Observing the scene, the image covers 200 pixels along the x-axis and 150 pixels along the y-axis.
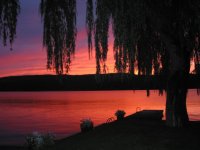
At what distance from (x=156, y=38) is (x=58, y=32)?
6.64 meters

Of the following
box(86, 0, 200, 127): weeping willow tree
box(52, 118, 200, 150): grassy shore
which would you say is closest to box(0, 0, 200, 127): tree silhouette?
box(86, 0, 200, 127): weeping willow tree

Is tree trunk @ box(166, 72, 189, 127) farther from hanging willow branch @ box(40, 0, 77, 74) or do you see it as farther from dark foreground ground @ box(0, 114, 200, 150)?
hanging willow branch @ box(40, 0, 77, 74)

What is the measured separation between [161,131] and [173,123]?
139cm

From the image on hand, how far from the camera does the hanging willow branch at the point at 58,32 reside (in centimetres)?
1439

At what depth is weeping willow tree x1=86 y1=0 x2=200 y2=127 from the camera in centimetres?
1479

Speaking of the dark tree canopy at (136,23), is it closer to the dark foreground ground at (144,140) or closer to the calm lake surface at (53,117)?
the dark foreground ground at (144,140)

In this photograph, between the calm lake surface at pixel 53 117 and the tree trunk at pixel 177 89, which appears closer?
the tree trunk at pixel 177 89

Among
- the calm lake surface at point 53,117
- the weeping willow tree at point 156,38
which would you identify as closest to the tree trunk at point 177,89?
the weeping willow tree at point 156,38

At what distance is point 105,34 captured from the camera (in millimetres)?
14945

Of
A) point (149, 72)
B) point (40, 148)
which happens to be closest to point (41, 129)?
point (149, 72)

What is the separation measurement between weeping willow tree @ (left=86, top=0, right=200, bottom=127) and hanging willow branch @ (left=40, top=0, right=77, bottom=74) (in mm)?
773

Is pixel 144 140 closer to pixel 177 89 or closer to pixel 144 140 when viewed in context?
pixel 144 140

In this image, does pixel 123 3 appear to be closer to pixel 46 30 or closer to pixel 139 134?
pixel 46 30

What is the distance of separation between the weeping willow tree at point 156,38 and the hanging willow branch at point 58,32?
773mm
